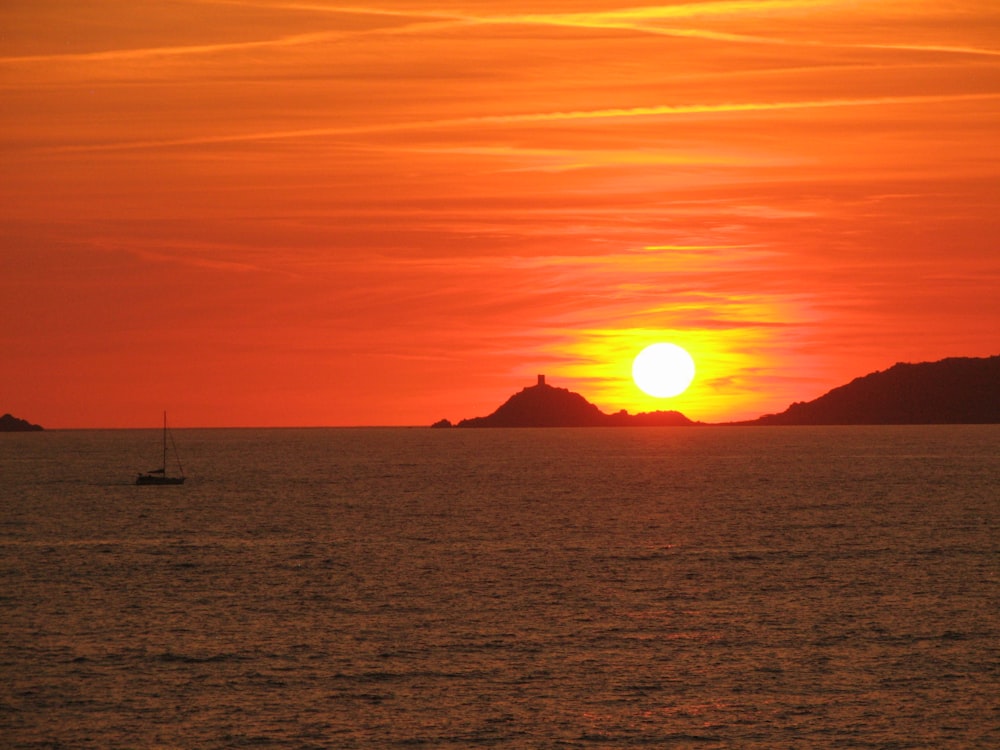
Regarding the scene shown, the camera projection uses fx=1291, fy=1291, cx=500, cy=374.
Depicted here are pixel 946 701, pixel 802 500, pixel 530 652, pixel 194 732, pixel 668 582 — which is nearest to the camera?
pixel 194 732

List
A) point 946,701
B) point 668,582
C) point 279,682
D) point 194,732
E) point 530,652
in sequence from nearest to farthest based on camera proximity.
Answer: point 194,732 → point 946,701 → point 279,682 → point 530,652 → point 668,582

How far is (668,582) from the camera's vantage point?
301 ft

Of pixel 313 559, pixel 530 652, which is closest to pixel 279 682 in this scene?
pixel 530 652

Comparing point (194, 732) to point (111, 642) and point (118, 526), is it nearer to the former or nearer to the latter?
point (111, 642)

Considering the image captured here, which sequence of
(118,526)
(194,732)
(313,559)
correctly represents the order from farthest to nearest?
(118,526) < (313,559) < (194,732)

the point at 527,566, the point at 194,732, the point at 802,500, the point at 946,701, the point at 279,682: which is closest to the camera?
the point at 194,732

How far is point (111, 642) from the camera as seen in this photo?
69.8 meters

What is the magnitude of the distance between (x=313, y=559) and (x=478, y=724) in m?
56.4

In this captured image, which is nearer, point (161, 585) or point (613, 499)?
point (161, 585)

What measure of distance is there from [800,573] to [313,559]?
39.9 m

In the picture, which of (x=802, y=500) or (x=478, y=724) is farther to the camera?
(x=802, y=500)

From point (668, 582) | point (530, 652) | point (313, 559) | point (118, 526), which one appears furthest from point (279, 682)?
point (118, 526)

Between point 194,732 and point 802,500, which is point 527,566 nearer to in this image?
point 194,732

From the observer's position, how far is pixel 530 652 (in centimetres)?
6688
